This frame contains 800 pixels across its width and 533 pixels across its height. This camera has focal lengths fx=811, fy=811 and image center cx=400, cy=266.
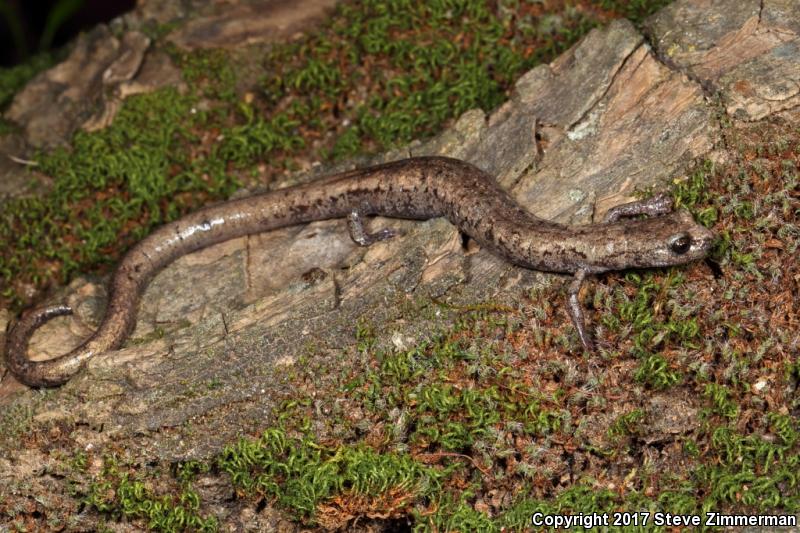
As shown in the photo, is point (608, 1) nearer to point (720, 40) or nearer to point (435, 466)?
point (720, 40)

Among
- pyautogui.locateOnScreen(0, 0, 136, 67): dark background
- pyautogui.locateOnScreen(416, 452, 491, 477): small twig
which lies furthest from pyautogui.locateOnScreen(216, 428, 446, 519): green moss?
pyautogui.locateOnScreen(0, 0, 136, 67): dark background

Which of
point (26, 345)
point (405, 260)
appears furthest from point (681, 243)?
point (26, 345)

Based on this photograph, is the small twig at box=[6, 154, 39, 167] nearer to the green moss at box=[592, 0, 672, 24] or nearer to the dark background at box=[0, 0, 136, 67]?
the dark background at box=[0, 0, 136, 67]

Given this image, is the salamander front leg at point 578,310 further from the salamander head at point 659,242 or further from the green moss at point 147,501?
the green moss at point 147,501

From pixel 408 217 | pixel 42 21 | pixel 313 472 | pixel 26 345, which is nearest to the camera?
pixel 313 472

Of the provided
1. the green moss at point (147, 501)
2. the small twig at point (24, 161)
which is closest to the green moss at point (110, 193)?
the small twig at point (24, 161)

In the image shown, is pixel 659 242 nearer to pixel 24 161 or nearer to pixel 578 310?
pixel 578 310
